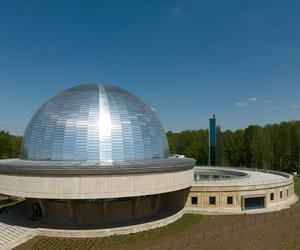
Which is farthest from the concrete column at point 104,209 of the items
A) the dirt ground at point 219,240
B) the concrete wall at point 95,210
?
the dirt ground at point 219,240

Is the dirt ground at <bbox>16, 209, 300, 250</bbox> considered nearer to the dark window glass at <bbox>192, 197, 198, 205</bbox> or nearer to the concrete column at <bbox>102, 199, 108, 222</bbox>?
the concrete column at <bbox>102, 199, 108, 222</bbox>

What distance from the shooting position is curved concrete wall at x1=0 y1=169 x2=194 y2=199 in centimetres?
2525

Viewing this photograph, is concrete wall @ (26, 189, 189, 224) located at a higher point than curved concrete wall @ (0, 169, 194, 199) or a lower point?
lower

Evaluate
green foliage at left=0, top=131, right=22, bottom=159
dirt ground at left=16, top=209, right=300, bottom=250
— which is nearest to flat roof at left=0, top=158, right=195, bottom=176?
dirt ground at left=16, top=209, right=300, bottom=250

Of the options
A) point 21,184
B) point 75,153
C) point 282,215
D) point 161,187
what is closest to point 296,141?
point 282,215

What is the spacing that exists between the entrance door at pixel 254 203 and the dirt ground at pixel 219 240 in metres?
5.35

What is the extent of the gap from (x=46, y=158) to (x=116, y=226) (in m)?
9.69

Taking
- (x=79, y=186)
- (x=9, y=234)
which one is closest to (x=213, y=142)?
(x=79, y=186)

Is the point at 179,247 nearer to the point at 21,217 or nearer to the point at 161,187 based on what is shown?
the point at 161,187

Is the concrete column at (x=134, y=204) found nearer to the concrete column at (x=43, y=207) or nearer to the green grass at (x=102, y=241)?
the green grass at (x=102, y=241)

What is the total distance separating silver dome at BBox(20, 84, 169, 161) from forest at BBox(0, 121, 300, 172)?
145ft

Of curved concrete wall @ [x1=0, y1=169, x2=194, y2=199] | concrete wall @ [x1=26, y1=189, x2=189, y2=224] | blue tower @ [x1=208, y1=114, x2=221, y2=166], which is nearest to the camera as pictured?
curved concrete wall @ [x1=0, y1=169, x2=194, y2=199]

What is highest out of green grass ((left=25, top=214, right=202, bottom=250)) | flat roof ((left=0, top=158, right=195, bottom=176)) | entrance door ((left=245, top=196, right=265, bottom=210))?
flat roof ((left=0, top=158, right=195, bottom=176))

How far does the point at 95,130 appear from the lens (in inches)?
1148
